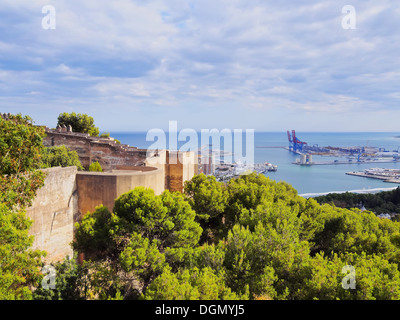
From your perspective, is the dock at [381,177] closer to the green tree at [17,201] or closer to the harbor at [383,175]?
the harbor at [383,175]

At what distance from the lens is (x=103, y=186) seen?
37.3ft

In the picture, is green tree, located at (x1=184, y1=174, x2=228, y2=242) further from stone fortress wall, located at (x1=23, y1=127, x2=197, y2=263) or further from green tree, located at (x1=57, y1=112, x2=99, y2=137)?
green tree, located at (x1=57, y1=112, x2=99, y2=137)

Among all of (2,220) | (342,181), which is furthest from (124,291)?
(342,181)

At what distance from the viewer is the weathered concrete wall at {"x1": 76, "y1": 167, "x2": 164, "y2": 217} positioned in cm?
1124

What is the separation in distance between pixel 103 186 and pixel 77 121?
20004 mm

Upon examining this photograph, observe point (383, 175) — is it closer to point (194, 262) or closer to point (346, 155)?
point (346, 155)

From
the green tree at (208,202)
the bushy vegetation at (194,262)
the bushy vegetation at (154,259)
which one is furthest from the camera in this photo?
the green tree at (208,202)

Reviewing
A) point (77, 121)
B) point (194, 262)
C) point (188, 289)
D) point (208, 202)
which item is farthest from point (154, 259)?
point (77, 121)

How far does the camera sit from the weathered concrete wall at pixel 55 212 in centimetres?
1018

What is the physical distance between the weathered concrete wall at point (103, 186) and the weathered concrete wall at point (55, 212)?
28 centimetres

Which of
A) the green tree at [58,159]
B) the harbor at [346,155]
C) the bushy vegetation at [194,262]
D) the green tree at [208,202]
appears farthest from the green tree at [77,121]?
the harbor at [346,155]

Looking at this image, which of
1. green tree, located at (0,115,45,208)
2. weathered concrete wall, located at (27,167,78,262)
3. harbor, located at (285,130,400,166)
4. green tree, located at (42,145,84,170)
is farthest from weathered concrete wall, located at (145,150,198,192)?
harbor, located at (285,130,400,166)
